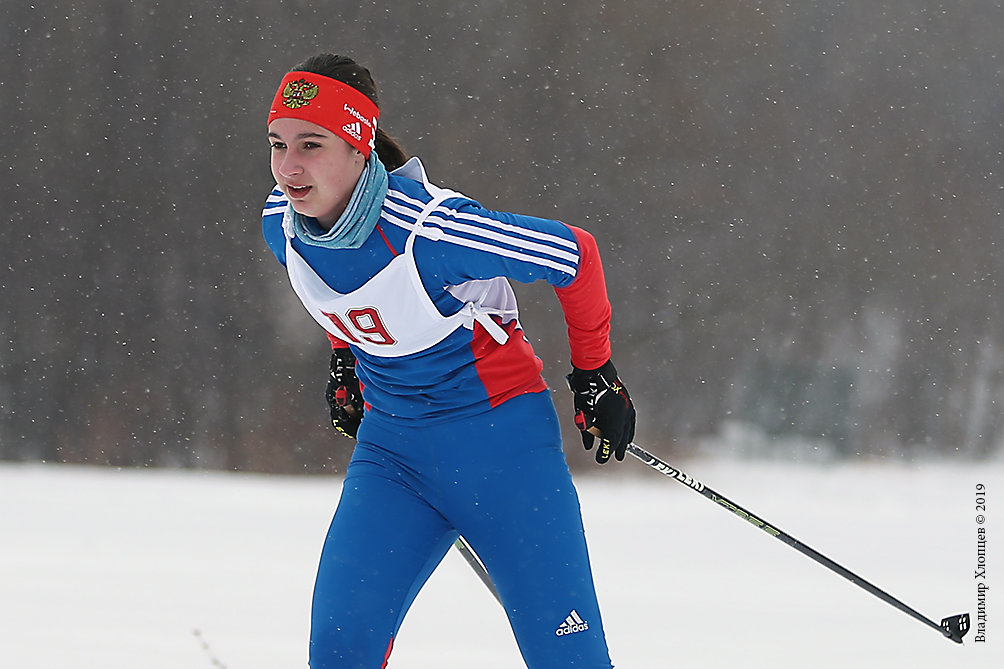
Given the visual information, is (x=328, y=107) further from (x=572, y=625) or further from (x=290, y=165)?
(x=572, y=625)

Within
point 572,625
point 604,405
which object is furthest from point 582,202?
point 572,625

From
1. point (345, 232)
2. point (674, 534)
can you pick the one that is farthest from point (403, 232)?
point (674, 534)

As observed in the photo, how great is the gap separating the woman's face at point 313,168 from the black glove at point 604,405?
428 mm

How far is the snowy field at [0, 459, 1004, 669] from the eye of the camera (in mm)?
2484

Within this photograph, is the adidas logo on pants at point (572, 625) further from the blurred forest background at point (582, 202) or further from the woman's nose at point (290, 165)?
the blurred forest background at point (582, 202)

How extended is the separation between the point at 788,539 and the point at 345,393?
92 centimetres

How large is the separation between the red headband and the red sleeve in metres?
0.31

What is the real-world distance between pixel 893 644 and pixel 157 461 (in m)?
2.85

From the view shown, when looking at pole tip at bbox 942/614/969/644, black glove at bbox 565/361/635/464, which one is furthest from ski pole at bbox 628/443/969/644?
black glove at bbox 565/361/635/464

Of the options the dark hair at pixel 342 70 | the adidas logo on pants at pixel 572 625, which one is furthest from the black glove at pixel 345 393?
the adidas logo on pants at pixel 572 625

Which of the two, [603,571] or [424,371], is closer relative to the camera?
[424,371]

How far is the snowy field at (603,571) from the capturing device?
2.48m

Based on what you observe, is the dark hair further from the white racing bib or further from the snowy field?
the snowy field

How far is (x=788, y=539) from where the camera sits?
6.24ft
